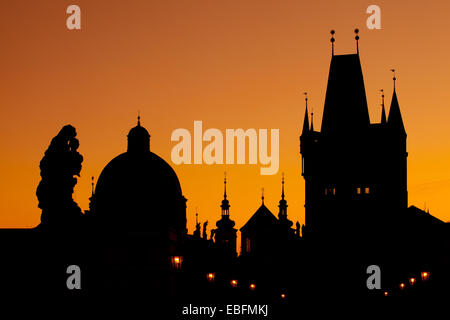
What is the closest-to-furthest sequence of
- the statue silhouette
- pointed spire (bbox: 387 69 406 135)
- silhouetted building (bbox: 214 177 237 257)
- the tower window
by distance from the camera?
the statue silhouette
pointed spire (bbox: 387 69 406 135)
the tower window
silhouetted building (bbox: 214 177 237 257)

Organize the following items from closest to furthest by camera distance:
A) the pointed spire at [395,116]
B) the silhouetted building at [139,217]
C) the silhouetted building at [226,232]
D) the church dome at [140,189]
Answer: the silhouetted building at [139,217] → the church dome at [140,189] → the pointed spire at [395,116] → the silhouetted building at [226,232]

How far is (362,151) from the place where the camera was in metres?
151

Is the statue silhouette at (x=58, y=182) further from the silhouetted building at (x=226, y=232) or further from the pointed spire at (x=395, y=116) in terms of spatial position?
the silhouetted building at (x=226, y=232)

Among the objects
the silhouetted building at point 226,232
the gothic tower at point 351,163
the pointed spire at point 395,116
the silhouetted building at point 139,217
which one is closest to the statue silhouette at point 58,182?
the silhouetted building at point 139,217

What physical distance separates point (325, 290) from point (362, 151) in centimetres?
2385

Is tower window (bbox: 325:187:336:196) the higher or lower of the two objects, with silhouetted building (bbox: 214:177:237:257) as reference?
higher

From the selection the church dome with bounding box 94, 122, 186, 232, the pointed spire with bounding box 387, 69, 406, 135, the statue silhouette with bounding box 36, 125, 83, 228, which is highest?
the pointed spire with bounding box 387, 69, 406, 135

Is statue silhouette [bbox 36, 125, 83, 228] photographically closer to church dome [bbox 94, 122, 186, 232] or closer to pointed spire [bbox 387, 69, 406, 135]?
church dome [bbox 94, 122, 186, 232]

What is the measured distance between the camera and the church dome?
119m

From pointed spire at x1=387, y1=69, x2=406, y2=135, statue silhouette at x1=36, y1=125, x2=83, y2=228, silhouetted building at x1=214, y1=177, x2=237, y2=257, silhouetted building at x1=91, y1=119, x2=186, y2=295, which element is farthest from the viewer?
silhouetted building at x1=214, y1=177, x2=237, y2=257

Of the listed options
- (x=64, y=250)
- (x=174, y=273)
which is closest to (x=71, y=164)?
(x=64, y=250)

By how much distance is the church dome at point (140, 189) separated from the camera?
118938 mm

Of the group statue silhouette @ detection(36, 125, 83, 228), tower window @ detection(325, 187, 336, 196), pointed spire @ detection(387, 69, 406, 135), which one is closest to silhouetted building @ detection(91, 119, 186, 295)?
statue silhouette @ detection(36, 125, 83, 228)

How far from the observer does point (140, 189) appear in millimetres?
124125
